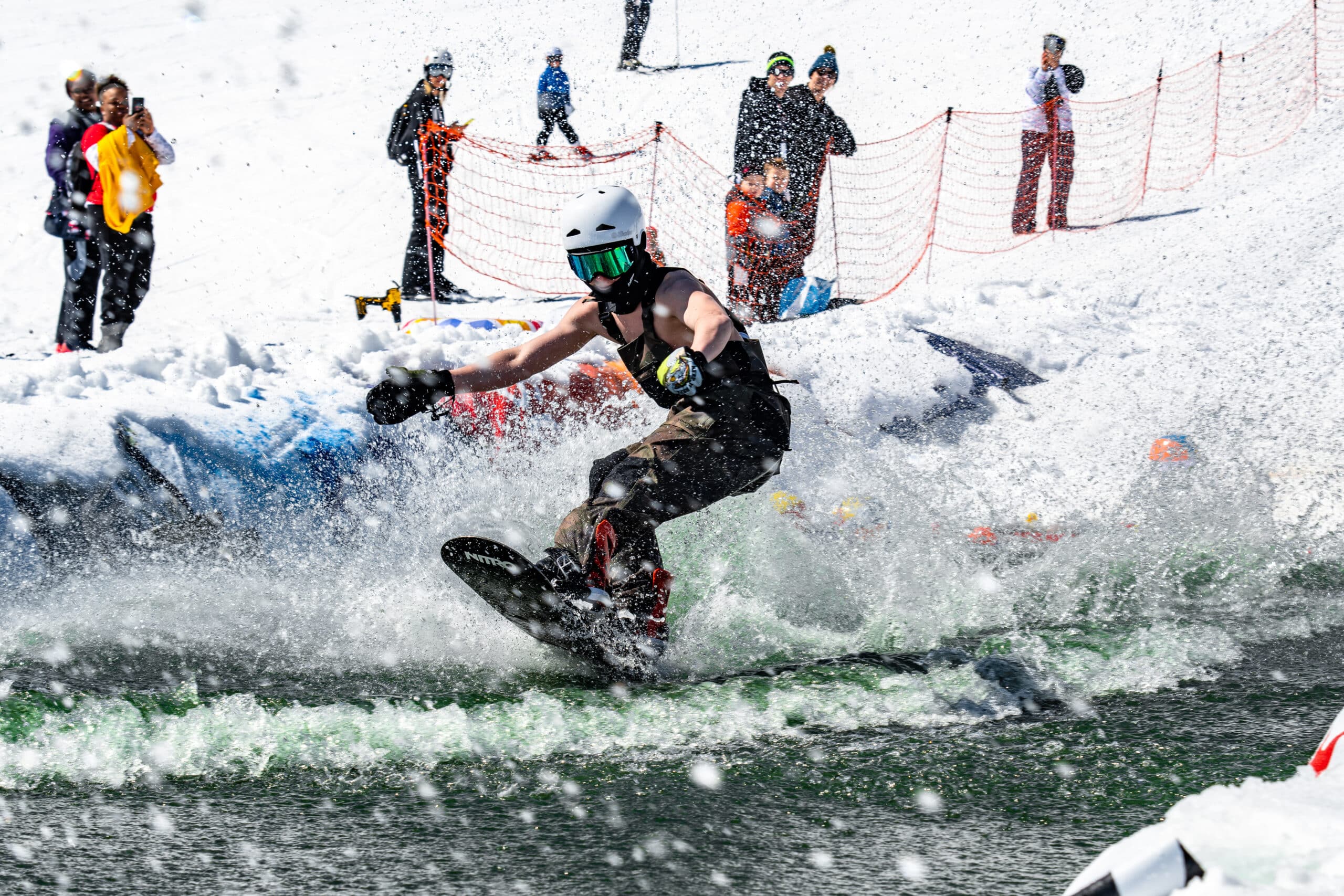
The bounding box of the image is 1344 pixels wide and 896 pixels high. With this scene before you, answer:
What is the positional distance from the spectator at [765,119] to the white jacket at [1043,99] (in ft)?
11.3

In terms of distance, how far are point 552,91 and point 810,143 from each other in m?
6.74

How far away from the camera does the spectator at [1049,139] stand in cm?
1136

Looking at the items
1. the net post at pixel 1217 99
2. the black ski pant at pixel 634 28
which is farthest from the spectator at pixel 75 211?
the black ski pant at pixel 634 28

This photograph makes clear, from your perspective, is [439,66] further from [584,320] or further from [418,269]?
[584,320]

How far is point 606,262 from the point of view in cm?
410

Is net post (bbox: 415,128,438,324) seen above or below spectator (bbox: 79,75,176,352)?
above

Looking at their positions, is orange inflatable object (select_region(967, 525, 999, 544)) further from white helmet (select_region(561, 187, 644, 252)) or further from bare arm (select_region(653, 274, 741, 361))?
white helmet (select_region(561, 187, 644, 252))

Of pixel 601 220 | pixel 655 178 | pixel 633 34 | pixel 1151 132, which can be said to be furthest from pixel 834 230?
pixel 633 34

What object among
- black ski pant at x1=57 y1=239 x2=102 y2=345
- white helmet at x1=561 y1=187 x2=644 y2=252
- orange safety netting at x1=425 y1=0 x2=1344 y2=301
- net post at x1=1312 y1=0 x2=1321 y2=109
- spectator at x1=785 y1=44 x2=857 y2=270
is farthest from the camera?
net post at x1=1312 y1=0 x2=1321 y2=109

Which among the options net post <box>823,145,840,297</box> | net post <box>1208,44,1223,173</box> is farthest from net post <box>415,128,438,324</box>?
net post <box>1208,44,1223,173</box>

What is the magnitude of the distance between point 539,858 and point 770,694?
52.6 inches

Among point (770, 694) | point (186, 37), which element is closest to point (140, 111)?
point (770, 694)

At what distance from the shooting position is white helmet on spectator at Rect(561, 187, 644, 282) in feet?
13.3

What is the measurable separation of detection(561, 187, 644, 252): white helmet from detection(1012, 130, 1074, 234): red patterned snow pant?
874 centimetres
